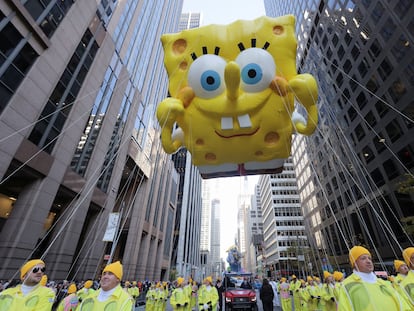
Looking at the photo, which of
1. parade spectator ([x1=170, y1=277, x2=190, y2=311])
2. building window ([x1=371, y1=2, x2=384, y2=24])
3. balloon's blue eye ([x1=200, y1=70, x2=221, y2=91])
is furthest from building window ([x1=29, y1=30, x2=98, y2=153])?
building window ([x1=371, y1=2, x2=384, y2=24])

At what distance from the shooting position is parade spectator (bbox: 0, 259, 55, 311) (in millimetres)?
3234

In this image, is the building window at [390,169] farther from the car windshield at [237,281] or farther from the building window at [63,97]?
the building window at [63,97]

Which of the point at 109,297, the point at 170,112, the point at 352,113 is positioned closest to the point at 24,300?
the point at 109,297

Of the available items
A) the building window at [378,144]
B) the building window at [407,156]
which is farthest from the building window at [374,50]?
the building window at [407,156]

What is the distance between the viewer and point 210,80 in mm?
4004

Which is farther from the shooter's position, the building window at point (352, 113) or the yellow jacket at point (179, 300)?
the building window at point (352, 113)

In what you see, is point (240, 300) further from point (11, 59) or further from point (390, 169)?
point (390, 169)

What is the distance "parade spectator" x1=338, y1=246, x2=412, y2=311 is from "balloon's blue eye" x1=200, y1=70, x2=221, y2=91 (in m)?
3.25

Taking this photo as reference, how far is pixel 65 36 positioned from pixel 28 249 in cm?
1272

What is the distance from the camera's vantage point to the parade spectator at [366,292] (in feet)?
8.04

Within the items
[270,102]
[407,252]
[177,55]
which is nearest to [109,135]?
[177,55]

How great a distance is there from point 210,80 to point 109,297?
139 inches

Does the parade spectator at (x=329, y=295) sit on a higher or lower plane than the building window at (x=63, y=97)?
lower

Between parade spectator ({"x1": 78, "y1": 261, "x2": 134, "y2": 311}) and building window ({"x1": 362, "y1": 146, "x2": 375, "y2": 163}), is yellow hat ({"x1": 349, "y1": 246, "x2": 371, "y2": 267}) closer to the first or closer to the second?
parade spectator ({"x1": 78, "y1": 261, "x2": 134, "y2": 311})
